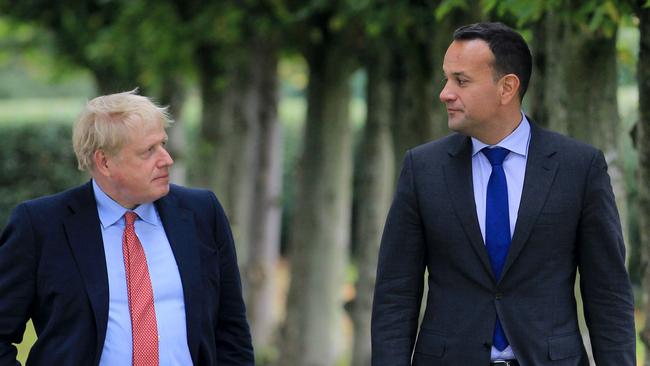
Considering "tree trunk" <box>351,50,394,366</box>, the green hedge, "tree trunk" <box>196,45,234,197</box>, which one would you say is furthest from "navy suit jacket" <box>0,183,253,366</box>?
the green hedge

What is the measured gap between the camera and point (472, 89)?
4.23 m

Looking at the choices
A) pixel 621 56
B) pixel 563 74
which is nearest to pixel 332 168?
pixel 621 56

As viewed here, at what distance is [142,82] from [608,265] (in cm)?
1248

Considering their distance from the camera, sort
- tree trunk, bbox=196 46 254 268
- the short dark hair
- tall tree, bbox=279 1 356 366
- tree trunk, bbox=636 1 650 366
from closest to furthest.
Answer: the short dark hair < tree trunk, bbox=636 1 650 366 < tall tree, bbox=279 1 356 366 < tree trunk, bbox=196 46 254 268

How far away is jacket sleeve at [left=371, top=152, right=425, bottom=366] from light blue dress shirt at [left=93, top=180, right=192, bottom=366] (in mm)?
643

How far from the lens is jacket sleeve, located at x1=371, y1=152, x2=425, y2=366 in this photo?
430 cm

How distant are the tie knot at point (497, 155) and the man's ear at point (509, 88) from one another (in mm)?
151

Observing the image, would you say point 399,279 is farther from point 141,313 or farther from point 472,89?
point 141,313

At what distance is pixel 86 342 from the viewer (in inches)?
159

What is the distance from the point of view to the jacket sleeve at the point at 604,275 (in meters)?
4.17

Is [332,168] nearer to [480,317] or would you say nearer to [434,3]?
[434,3]

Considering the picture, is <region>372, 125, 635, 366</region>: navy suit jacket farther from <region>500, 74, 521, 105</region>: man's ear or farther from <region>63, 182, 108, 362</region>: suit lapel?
<region>63, 182, 108, 362</region>: suit lapel

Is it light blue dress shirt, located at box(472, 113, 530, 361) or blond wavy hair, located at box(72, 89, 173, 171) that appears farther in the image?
light blue dress shirt, located at box(472, 113, 530, 361)

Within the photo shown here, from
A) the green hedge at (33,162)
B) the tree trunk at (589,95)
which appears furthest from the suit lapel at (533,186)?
the green hedge at (33,162)
